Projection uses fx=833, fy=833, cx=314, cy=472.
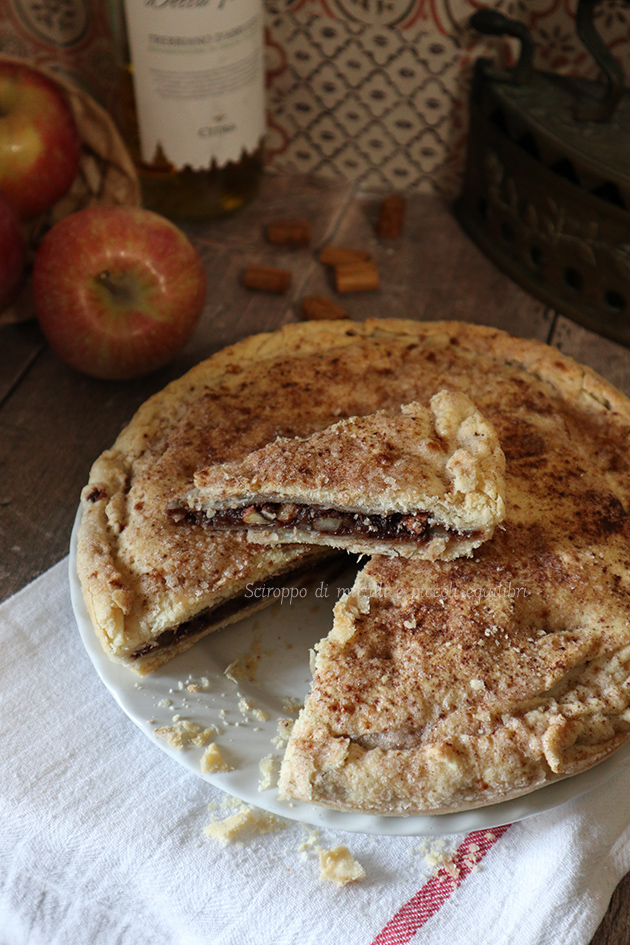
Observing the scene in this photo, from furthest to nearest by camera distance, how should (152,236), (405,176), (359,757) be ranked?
(405,176) < (152,236) < (359,757)

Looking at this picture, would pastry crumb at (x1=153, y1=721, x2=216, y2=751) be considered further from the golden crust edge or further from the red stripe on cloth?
the red stripe on cloth

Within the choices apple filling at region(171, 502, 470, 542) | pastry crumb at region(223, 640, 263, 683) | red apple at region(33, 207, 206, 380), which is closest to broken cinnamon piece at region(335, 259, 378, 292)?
red apple at region(33, 207, 206, 380)

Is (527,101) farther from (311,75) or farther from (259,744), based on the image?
(259,744)

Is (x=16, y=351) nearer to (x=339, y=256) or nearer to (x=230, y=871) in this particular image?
(x=339, y=256)

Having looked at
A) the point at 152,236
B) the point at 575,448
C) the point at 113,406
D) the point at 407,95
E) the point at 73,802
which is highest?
the point at 407,95

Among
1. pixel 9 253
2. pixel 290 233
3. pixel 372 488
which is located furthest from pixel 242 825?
pixel 290 233

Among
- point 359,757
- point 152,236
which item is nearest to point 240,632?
point 359,757
